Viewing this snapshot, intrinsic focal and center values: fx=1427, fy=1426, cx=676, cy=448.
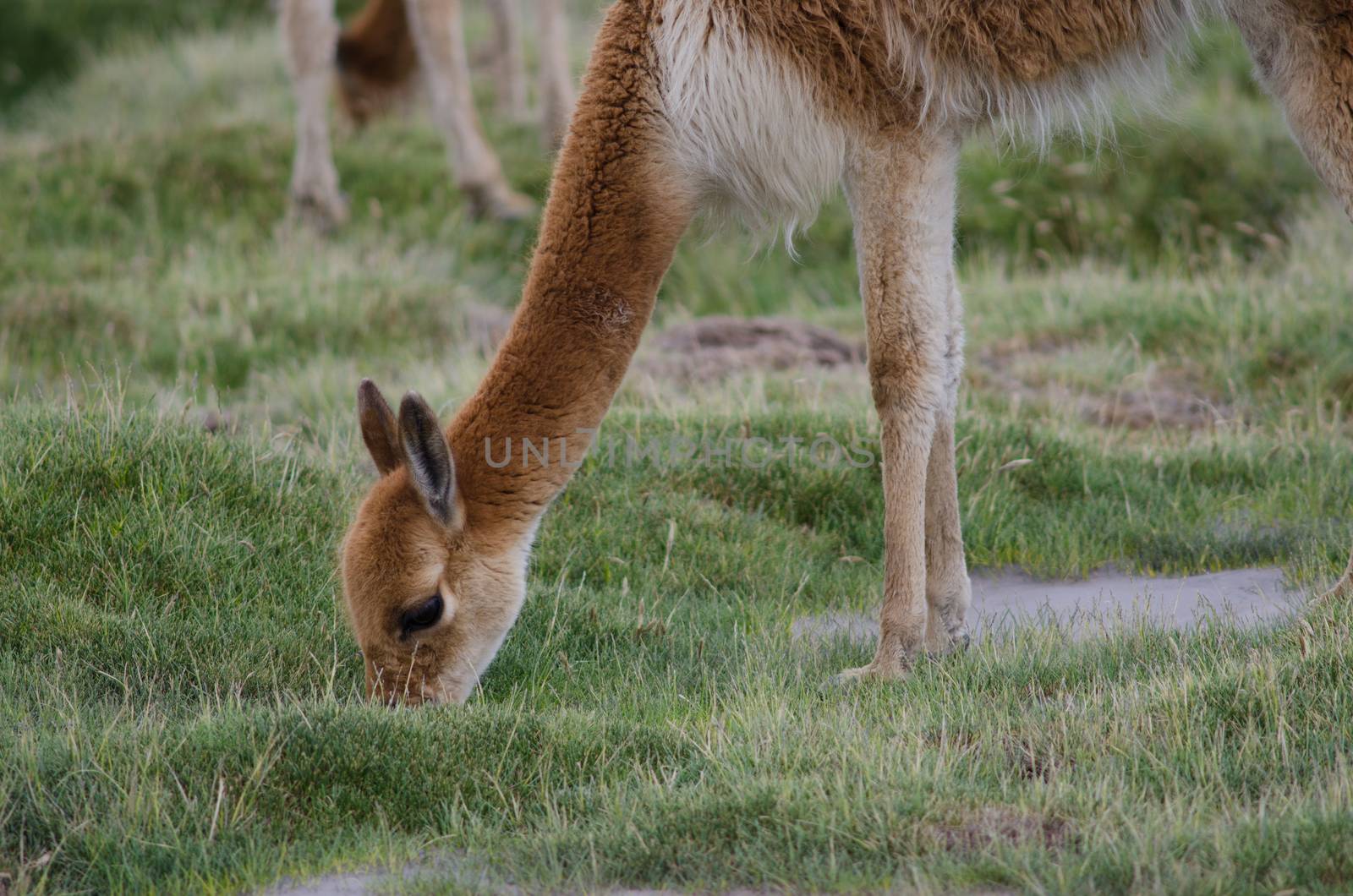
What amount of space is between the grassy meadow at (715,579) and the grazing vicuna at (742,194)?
29 cm

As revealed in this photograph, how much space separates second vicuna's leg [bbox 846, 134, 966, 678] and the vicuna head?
3.64 feet

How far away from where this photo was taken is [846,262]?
31.7 feet

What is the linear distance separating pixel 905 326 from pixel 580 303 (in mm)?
957

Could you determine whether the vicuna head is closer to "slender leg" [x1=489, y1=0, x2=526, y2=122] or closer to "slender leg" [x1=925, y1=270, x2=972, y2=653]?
"slender leg" [x1=925, y1=270, x2=972, y2=653]

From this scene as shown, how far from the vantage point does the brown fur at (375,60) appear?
11906 millimetres

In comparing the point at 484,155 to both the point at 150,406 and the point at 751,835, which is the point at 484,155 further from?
the point at 751,835

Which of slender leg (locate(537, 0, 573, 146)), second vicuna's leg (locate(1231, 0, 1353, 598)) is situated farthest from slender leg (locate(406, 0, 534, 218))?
second vicuna's leg (locate(1231, 0, 1353, 598))

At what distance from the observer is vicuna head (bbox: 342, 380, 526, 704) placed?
3.93 metres

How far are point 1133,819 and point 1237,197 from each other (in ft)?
24.3

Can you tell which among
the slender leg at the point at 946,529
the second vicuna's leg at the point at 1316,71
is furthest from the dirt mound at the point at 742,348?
the second vicuna's leg at the point at 1316,71

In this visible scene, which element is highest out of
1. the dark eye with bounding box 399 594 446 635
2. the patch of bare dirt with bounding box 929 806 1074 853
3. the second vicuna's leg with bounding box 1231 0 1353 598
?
the second vicuna's leg with bounding box 1231 0 1353 598

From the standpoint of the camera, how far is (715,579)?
4.99m

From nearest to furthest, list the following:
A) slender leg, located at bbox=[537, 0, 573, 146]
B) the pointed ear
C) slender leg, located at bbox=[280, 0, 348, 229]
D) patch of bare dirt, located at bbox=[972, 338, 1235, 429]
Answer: the pointed ear, patch of bare dirt, located at bbox=[972, 338, 1235, 429], slender leg, located at bbox=[280, 0, 348, 229], slender leg, located at bbox=[537, 0, 573, 146]

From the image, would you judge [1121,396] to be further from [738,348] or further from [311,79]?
[311,79]
